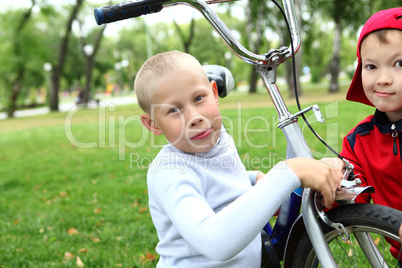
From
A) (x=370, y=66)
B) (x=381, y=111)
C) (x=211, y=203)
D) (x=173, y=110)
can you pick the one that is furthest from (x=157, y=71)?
(x=381, y=111)

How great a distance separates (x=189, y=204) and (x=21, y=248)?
8.93 ft

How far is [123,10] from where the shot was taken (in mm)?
1354

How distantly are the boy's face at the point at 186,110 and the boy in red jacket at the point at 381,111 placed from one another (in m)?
0.70

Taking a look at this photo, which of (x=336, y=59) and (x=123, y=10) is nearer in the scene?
(x=123, y=10)

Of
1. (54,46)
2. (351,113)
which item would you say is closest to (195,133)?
(351,113)

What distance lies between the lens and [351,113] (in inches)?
351

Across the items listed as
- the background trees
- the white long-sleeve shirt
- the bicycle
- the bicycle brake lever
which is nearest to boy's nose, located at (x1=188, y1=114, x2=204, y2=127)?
the white long-sleeve shirt

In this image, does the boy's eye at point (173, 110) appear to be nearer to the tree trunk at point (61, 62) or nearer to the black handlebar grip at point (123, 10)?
the black handlebar grip at point (123, 10)

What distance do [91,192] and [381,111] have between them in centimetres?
416

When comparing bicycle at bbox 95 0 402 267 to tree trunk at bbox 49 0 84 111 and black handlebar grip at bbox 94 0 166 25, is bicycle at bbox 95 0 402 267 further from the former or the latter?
A: tree trunk at bbox 49 0 84 111

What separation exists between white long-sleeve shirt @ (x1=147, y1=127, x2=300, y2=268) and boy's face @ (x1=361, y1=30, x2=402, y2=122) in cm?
66

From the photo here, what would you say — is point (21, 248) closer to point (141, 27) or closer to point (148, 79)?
point (148, 79)

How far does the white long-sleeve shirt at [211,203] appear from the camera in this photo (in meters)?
1.20

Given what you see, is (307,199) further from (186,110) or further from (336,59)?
(336,59)
